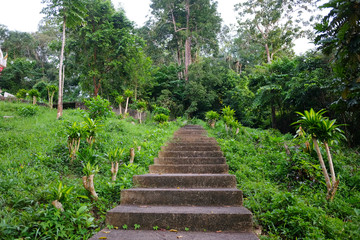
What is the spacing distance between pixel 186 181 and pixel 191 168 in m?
0.61

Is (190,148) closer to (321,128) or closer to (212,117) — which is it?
(321,128)

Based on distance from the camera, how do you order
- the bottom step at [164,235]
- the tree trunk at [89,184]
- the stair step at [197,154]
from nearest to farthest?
the bottom step at [164,235] < the tree trunk at [89,184] < the stair step at [197,154]

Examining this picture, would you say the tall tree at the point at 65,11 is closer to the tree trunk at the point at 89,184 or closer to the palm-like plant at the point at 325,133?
the tree trunk at the point at 89,184

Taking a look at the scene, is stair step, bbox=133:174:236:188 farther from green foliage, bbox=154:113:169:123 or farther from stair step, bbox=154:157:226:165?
green foliage, bbox=154:113:169:123

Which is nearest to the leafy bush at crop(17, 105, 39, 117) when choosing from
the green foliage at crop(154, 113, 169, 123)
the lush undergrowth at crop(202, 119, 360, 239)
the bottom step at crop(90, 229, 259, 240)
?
the green foliage at crop(154, 113, 169, 123)

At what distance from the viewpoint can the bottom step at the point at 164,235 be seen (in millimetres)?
2146

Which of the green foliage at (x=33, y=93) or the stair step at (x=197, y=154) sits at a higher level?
the green foliage at (x=33, y=93)

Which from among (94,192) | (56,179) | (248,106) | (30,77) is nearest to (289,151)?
(94,192)

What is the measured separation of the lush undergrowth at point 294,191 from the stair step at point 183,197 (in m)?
0.24

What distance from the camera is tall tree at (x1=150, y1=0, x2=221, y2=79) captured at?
15297mm

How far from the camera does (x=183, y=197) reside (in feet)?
9.32

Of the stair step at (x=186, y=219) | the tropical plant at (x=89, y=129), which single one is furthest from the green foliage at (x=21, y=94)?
the stair step at (x=186, y=219)

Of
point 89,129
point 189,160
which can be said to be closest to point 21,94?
point 89,129

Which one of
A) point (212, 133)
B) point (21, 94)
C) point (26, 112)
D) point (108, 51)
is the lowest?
point (212, 133)
